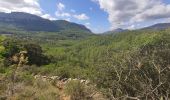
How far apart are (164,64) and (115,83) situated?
3.98 feet

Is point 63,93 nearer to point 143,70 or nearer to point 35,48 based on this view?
point 143,70

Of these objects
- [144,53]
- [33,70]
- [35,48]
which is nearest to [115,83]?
[144,53]

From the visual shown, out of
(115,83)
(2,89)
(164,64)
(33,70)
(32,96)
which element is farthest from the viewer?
(33,70)

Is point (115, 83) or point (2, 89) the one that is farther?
point (2, 89)

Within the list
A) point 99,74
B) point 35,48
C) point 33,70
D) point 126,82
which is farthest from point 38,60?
point 126,82

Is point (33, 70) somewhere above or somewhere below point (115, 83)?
below

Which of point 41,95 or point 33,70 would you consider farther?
point 33,70

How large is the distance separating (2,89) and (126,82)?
4618 mm

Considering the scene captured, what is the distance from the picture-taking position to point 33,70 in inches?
921

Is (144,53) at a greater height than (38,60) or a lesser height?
greater

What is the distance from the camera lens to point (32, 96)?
11.5m

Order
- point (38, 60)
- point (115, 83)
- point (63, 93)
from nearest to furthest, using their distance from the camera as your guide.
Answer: point (115, 83) → point (63, 93) → point (38, 60)

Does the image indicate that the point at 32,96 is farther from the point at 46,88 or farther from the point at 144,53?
the point at 144,53

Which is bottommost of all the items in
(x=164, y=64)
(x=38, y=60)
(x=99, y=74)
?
(x=38, y=60)
